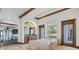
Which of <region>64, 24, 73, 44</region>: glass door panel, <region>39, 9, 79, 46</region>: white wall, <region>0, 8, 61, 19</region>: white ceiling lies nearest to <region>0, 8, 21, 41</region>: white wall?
<region>0, 8, 61, 19</region>: white ceiling

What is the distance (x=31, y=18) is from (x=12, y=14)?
40 cm

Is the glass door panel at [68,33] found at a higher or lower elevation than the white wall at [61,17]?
lower

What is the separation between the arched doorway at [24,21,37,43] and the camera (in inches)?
84.6

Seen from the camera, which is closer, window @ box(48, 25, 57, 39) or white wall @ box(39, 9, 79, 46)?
white wall @ box(39, 9, 79, 46)

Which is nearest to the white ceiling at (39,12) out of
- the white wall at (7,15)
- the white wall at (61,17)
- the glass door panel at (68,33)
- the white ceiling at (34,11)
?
the white ceiling at (34,11)

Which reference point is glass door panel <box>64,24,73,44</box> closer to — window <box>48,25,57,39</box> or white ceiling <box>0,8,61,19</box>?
window <box>48,25,57,39</box>

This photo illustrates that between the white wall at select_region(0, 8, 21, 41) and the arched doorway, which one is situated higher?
the white wall at select_region(0, 8, 21, 41)

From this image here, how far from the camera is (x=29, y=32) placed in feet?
7.09

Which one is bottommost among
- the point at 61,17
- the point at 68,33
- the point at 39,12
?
the point at 68,33

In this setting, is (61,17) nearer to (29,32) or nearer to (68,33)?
(68,33)

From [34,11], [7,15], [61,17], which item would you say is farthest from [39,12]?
[7,15]

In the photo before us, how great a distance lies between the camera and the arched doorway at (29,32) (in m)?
2.15

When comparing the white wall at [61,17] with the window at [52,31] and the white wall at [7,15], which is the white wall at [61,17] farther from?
the white wall at [7,15]
